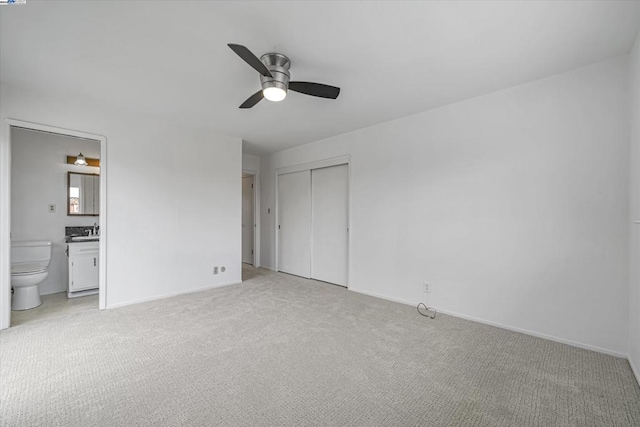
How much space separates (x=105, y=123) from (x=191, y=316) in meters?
2.60

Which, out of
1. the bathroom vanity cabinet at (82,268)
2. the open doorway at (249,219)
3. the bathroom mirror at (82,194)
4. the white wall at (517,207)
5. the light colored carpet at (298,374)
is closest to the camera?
the light colored carpet at (298,374)

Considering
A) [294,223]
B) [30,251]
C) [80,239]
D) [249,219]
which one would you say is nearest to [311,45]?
[294,223]

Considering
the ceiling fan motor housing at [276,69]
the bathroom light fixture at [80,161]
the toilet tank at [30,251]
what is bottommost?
the toilet tank at [30,251]

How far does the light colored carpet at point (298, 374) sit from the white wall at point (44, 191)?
5.03ft

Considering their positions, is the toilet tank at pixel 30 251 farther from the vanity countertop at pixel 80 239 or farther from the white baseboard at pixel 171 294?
the white baseboard at pixel 171 294

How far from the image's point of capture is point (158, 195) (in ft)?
12.3

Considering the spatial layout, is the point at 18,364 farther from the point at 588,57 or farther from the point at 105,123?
the point at 588,57

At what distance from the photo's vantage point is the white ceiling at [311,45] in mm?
1746

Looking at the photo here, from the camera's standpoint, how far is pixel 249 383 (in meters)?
1.89

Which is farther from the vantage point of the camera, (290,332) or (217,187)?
(217,187)

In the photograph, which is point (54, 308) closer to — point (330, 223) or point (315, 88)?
point (330, 223)

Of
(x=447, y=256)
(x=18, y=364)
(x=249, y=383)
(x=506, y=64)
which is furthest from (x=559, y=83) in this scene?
(x=18, y=364)

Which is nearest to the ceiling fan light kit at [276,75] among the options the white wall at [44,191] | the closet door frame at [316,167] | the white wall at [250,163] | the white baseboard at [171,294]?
the closet door frame at [316,167]

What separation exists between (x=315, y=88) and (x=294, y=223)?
10.7 ft
